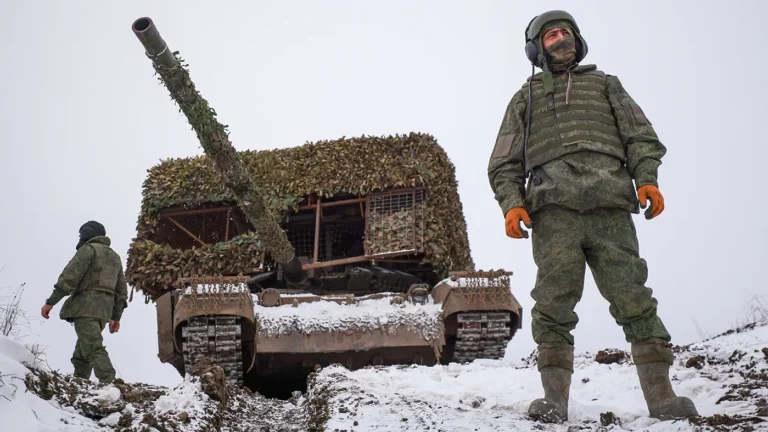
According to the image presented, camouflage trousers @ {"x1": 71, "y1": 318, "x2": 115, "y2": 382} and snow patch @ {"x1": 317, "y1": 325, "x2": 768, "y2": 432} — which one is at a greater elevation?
camouflage trousers @ {"x1": 71, "y1": 318, "x2": 115, "y2": 382}

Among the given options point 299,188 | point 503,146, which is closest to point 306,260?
point 299,188

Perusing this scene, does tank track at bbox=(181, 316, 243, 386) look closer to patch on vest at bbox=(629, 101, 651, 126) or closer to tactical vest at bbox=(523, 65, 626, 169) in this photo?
tactical vest at bbox=(523, 65, 626, 169)

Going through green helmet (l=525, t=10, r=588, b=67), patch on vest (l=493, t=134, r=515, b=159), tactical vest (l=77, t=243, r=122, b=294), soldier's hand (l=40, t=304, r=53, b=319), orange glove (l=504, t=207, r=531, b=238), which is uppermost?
green helmet (l=525, t=10, r=588, b=67)

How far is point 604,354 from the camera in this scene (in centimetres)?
548

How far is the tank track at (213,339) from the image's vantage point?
23.5 ft

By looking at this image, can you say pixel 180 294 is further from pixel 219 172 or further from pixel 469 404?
pixel 469 404

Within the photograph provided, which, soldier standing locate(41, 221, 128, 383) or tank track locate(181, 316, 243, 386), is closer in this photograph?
soldier standing locate(41, 221, 128, 383)

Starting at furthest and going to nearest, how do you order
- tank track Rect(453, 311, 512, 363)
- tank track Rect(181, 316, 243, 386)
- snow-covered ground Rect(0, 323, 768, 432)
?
1. tank track Rect(453, 311, 512, 363)
2. tank track Rect(181, 316, 243, 386)
3. snow-covered ground Rect(0, 323, 768, 432)

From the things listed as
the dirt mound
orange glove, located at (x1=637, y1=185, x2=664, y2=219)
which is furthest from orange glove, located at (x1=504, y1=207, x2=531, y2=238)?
the dirt mound

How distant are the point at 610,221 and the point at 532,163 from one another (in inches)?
20.2

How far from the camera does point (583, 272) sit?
12.6ft

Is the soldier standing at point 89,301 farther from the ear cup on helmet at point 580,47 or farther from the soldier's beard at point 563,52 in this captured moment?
the ear cup on helmet at point 580,47

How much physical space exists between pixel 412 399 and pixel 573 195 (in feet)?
4.98

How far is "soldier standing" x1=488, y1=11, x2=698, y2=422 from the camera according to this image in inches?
145
